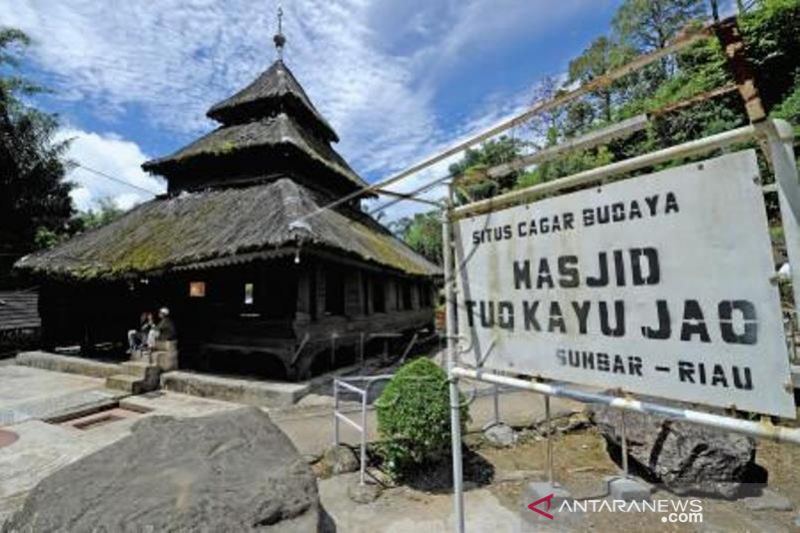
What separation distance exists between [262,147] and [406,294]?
803 centimetres

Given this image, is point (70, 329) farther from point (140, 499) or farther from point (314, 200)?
point (140, 499)

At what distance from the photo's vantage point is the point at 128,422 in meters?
7.39

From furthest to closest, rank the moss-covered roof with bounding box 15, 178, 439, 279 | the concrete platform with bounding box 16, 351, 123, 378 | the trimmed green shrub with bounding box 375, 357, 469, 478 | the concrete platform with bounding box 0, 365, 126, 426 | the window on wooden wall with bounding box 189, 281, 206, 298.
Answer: the window on wooden wall with bounding box 189, 281, 206, 298 < the concrete platform with bounding box 16, 351, 123, 378 < the moss-covered roof with bounding box 15, 178, 439, 279 < the concrete platform with bounding box 0, 365, 126, 426 < the trimmed green shrub with bounding box 375, 357, 469, 478

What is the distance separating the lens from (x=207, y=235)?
1037cm

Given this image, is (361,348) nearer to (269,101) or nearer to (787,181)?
(269,101)

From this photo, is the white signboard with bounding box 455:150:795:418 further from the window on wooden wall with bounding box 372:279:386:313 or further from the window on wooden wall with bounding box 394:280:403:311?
the window on wooden wall with bounding box 394:280:403:311

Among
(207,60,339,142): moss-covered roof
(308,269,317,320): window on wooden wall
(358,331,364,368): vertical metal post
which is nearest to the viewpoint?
(308,269,317,320): window on wooden wall

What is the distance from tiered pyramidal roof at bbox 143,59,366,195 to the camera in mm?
13008

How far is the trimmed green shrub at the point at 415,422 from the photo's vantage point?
15.6 ft

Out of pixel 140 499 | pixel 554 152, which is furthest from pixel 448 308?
pixel 140 499

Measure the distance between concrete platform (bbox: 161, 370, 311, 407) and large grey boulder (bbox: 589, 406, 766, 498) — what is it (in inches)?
225

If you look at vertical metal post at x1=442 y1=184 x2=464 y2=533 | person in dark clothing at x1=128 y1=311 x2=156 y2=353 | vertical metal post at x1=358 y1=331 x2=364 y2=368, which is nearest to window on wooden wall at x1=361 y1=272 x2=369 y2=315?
vertical metal post at x1=358 y1=331 x2=364 y2=368

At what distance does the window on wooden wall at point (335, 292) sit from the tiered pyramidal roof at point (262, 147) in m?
3.17

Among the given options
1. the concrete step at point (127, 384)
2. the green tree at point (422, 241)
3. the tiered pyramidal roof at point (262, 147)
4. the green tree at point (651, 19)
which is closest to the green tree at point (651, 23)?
the green tree at point (651, 19)
